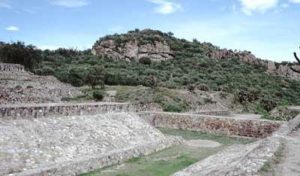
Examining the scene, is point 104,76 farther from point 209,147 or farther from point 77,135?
point 77,135

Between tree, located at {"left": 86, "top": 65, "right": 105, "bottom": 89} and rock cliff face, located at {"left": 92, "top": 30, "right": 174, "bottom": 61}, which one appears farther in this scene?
rock cliff face, located at {"left": 92, "top": 30, "right": 174, "bottom": 61}

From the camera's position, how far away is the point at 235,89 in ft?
151

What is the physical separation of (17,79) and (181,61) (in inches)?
1236

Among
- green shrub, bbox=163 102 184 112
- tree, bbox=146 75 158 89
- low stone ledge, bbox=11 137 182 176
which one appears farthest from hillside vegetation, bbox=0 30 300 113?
low stone ledge, bbox=11 137 182 176

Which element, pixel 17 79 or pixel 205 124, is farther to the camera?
pixel 17 79

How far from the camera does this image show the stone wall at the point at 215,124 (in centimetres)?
2233

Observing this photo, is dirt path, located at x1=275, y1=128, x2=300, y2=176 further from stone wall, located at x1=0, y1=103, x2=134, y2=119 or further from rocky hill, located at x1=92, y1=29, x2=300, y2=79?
rocky hill, located at x1=92, y1=29, x2=300, y2=79

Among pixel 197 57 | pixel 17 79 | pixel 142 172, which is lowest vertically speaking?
pixel 142 172

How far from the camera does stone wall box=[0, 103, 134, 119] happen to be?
13609mm

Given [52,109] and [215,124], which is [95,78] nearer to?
[215,124]

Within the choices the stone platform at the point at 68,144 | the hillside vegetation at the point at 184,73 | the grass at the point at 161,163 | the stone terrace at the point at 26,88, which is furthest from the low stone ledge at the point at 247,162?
the hillside vegetation at the point at 184,73

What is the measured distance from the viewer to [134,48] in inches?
2517

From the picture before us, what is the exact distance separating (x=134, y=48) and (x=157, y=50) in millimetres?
3267


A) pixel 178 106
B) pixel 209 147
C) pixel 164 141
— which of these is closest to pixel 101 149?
pixel 164 141
